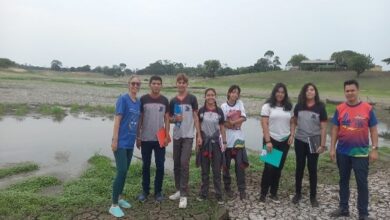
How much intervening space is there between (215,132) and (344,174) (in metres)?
2.31

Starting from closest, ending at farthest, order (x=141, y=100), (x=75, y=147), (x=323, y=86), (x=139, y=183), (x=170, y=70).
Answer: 1. (x=141, y=100)
2. (x=139, y=183)
3. (x=75, y=147)
4. (x=323, y=86)
5. (x=170, y=70)

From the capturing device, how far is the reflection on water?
10.5 m

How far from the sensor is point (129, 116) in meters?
5.96

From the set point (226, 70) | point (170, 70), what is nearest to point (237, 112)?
point (226, 70)

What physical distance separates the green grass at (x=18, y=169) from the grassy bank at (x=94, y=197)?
113 centimetres

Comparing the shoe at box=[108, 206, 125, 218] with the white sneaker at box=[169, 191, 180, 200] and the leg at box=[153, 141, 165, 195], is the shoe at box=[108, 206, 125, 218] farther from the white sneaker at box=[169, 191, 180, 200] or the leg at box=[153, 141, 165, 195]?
the white sneaker at box=[169, 191, 180, 200]

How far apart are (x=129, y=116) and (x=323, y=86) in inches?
2512

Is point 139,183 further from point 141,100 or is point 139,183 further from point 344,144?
point 344,144

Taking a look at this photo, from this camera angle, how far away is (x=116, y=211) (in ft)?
19.6

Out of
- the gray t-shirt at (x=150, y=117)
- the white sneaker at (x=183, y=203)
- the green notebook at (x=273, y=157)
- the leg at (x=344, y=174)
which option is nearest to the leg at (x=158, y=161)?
the gray t-shirt at (x=150, y=117)

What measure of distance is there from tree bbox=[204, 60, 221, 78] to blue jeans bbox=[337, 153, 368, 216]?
93.1 metres

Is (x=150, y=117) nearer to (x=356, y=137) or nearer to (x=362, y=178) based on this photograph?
(x=356, y=137)

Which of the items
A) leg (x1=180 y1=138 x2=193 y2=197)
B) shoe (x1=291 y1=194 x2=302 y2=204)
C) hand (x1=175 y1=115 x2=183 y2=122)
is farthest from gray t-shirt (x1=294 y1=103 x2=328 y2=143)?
hand (x1=175 y1=115 x2=183 y2=122)

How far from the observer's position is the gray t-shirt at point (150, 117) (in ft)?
20.8
